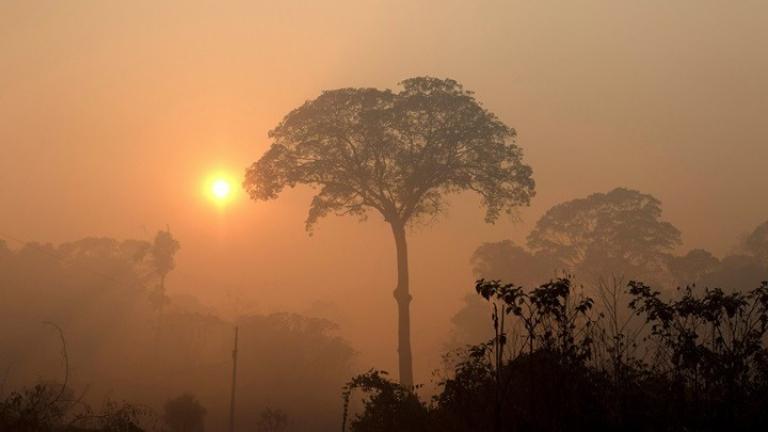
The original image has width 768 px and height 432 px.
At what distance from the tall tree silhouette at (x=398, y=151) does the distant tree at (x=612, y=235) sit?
27258mm

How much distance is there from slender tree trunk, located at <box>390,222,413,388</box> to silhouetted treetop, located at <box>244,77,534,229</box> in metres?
1.61

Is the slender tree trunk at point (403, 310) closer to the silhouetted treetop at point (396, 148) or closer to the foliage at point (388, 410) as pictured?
the silhouetted treetop at point (396, 148)

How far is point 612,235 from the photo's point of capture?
2206 inches

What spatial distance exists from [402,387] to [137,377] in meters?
49.5

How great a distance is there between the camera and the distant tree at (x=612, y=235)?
55.4m

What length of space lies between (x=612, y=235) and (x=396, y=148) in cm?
3126

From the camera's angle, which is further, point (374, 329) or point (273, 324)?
point (374, 329)

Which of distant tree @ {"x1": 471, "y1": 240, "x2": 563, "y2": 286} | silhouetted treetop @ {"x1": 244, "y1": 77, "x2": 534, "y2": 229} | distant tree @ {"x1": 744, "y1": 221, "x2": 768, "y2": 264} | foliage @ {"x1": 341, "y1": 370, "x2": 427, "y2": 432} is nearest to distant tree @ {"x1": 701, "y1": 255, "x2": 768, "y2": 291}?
distant tree @ {"x1": 744, "y1": 221, "x2": 768, "y2": 264}

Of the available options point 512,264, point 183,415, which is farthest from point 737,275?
point 183,415

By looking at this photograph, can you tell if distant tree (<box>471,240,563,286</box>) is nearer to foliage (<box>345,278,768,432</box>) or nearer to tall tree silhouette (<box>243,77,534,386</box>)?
tall tree silhouette (<box>243,77,534,386</box>)

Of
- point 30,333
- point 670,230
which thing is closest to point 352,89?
point 670,230

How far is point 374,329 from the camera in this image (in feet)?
367

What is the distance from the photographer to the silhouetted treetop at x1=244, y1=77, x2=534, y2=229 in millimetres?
30984

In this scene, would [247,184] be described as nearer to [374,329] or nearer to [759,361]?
[759,361]
